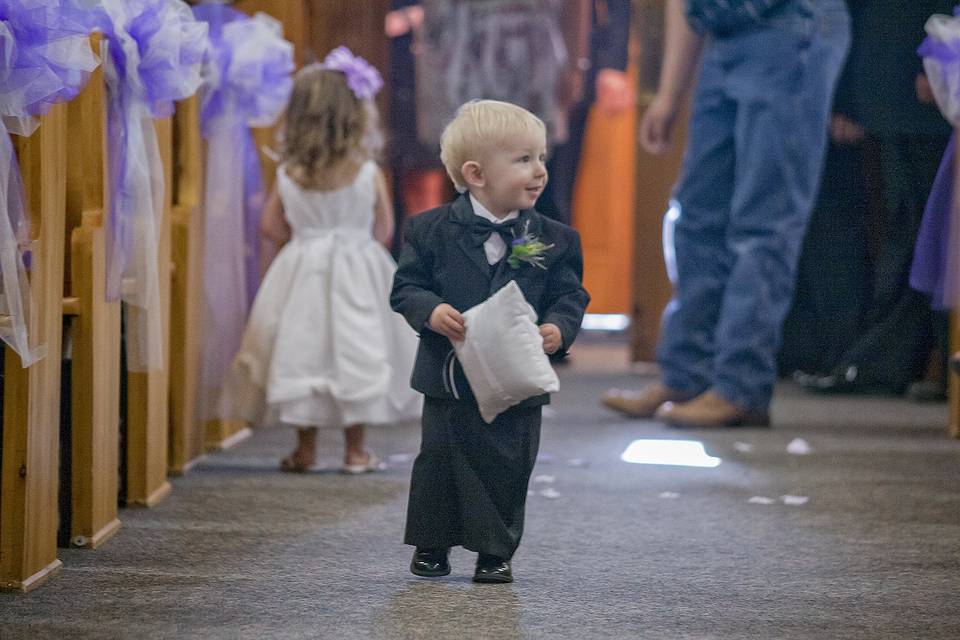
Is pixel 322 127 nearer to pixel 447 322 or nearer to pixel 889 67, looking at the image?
pixel 447 322

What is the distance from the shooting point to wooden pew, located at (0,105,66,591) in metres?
1.83

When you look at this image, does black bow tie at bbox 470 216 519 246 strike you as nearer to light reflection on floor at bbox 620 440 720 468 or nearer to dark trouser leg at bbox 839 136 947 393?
light reflection on floor at bbox 620 440 720 468

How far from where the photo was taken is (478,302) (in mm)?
1935

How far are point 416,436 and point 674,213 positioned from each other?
1.20m

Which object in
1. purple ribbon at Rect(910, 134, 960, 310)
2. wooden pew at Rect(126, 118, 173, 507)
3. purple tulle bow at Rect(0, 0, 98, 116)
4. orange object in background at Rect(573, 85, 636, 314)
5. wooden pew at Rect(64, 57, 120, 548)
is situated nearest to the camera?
purple tulle bow at Rect(0, 0, 98, 116)

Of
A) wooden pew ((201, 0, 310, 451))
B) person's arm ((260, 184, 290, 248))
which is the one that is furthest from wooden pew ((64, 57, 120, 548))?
wooden pew ((201, 0, 310, 451))

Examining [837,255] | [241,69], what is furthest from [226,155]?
[837,255]

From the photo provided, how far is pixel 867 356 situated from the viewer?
4516 mm

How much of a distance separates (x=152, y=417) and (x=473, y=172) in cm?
91

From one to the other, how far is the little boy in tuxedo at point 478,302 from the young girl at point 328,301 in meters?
0.93

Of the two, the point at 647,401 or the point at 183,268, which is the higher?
the point at 183,268

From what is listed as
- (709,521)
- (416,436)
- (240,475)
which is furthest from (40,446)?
(416,436)

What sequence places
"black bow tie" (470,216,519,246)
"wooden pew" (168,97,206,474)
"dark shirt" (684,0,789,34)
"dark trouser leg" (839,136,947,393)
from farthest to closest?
"dark trouser leg" (839,136,947,393)
"dark shirt" (684,0,789,34)
"wooden pew" (168,97,206,474)
"black bow tie" (470,216,519,246)

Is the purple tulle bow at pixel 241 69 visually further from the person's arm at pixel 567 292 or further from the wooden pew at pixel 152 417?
the person's arm at pixel 567 292
